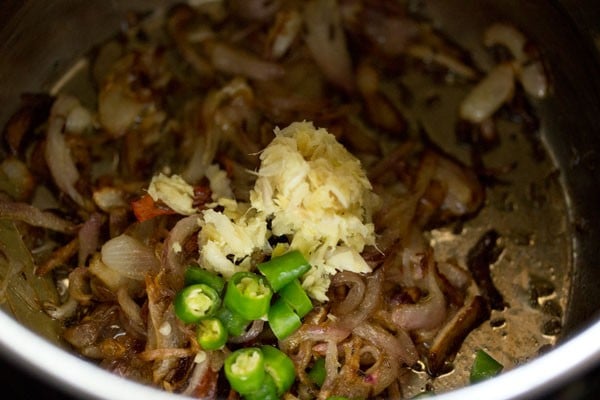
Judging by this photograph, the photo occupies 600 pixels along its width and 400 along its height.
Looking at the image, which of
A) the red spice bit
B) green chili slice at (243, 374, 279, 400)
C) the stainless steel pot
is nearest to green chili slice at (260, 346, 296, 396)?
green chili slice at (243, 374, 279, 400)

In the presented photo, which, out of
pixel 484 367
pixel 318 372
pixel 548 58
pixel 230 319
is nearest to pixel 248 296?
pixel 230 319

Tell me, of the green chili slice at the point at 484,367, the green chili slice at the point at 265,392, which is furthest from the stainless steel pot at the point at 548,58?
the green chili slice at the point at 265,392

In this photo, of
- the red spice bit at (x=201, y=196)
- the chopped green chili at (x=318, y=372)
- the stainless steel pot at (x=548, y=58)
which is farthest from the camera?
the stainless steel pot at (x=548, y=58)

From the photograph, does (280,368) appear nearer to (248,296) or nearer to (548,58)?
(248,296)

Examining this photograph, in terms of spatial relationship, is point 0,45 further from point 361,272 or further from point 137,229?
point 361,272

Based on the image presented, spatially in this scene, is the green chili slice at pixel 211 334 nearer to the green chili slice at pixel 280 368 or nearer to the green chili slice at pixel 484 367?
the green chili slice at pixel 280 368

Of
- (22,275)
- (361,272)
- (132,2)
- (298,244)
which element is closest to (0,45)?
(132,2)
